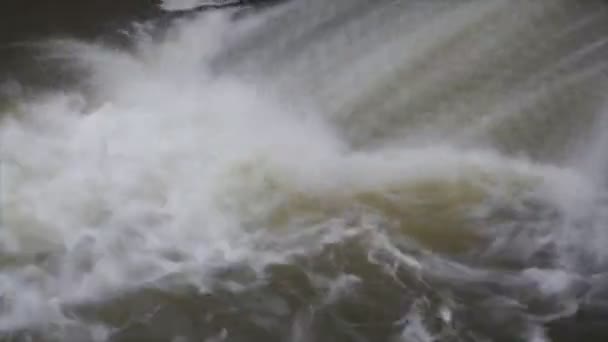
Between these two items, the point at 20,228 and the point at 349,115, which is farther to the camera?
the point at 349,115

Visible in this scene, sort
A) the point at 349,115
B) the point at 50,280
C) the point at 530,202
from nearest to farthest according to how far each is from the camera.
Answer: the point at 50,280 < the point at 530,202 < the point at 349,115

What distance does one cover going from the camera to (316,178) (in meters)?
4.70

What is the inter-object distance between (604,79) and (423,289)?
2.38 metres

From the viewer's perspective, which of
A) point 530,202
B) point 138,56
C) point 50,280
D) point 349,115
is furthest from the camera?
point 138,56

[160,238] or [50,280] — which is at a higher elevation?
[160,238]

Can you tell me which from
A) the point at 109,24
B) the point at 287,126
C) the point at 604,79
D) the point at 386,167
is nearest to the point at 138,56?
the point at 109,24

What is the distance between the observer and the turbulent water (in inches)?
164

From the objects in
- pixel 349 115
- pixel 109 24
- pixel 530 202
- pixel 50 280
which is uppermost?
pixel 109 24

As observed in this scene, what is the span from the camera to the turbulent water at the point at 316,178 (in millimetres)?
4172

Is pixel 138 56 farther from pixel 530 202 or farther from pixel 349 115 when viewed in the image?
pixel 530 202

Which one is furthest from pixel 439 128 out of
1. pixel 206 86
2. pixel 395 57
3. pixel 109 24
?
pixel 109 24

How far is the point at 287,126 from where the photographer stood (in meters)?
4.98

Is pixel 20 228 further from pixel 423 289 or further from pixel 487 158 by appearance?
pixel 487 158

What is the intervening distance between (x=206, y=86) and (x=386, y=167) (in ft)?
4.99
